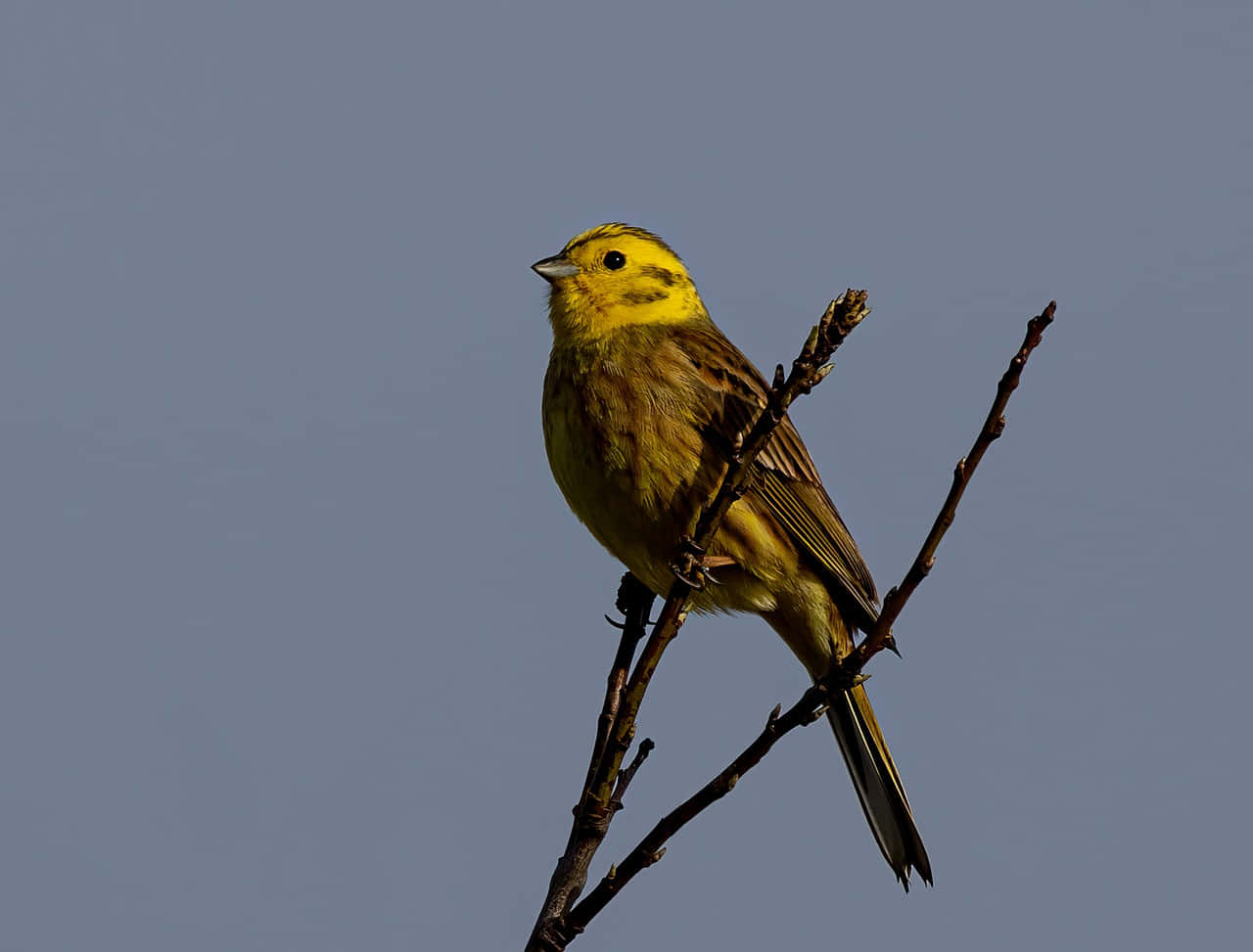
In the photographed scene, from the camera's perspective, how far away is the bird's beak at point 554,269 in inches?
227

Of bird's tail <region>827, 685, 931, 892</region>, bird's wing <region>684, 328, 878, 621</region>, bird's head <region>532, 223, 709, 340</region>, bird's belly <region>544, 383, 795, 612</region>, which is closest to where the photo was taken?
bird's tail <region>827, 685, 931, 892</region>

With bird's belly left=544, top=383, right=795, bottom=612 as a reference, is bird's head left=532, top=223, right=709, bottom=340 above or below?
above

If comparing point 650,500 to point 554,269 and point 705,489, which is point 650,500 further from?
point 554,269

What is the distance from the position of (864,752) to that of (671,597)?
220 centimetres

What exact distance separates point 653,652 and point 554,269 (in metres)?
2.89

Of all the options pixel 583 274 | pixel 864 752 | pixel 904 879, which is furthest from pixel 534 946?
pixel 583 274

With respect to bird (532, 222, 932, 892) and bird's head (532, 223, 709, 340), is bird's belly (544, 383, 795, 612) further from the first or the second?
bird's head (532, 223, 709, 340)

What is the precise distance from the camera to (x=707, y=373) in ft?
17.5

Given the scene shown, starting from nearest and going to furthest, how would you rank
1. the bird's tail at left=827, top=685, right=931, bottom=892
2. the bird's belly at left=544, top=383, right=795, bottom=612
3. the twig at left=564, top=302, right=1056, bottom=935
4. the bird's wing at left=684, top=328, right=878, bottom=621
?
the twig at left=564, top=302, right=1056, bottom=935
the bird's tail at left=827, top=685, right=931, bottom=892
the bird's belly at left=544, top=383, right=795, bottom=612
the bird's wing at left=684, top=328, right=878, bottom=621

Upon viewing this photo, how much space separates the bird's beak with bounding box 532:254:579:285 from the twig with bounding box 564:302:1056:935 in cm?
Answer: 296

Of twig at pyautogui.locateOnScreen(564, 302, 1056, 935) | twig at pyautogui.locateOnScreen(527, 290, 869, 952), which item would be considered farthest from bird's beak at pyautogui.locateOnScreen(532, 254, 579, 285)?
twig at pyautogui.locateOnScreen(564, 302, 1056, 935)

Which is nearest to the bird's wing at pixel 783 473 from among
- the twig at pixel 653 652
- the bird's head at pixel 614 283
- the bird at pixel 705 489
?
the bird at pixel 705 489

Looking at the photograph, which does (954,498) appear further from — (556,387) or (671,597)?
(556,387)

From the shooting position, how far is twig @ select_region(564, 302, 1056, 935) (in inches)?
108
